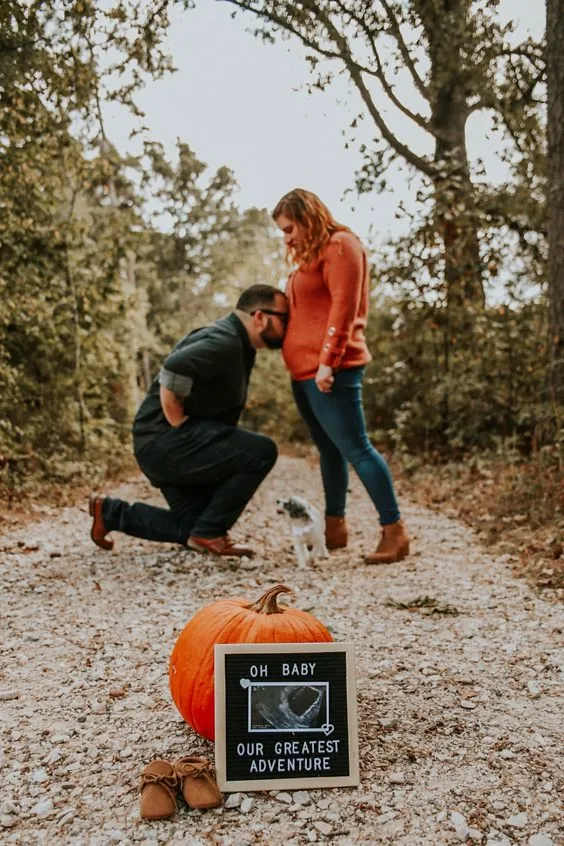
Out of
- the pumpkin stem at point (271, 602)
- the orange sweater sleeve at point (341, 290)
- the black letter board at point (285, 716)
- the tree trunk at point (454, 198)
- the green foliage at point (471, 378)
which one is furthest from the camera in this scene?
the tree trunk at point (454, 198)

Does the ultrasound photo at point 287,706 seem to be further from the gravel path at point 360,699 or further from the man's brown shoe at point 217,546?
the man's brown shoe at point 217,546

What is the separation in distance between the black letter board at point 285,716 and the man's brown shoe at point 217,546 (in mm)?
2516

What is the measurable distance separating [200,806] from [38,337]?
252 inches

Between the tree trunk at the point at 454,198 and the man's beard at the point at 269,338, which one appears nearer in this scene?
the man's beard at the point at 269,338

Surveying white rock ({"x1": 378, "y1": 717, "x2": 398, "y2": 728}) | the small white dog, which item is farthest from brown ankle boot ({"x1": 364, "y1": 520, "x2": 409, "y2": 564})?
white rock ({"x1": 378, "y1": 717, "x2": 398, "y2": 728})

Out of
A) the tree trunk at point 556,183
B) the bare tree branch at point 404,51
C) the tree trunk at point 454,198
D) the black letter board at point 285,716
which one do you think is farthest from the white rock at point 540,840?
the bare tree branch at point 404,51

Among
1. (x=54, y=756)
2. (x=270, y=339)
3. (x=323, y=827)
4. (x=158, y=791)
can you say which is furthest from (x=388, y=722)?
(x=270, y=339)

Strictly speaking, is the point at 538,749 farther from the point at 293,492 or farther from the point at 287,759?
the point at 293,492

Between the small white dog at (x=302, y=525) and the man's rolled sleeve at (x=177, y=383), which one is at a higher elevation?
the man's rolled sleeve at (x=177, y=383)

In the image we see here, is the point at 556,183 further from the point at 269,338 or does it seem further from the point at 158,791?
the point at 158,791

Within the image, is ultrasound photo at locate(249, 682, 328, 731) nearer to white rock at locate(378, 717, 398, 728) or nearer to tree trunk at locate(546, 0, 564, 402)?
white rock at locate(378, 717, 398, 728)

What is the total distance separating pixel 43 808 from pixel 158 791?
0.32 metres

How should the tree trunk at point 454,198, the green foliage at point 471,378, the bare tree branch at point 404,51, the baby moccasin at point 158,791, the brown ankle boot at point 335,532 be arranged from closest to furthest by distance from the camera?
the baby moccasin at point 158,791 < the brown ankle boot at point 335,532 < the green foliage at point 471,378 < the tree trunk at point 454,198 < the bare tree branch at point 404,51

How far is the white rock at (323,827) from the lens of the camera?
1890mm
